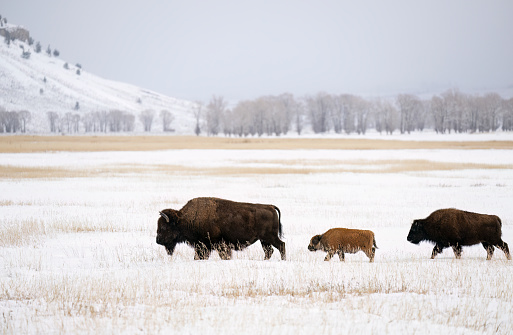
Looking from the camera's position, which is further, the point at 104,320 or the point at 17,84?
the point at 17,84

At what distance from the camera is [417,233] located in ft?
35.8

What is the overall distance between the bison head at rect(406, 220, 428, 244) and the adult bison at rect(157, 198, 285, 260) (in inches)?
125

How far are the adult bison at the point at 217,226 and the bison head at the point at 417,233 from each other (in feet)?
10.4

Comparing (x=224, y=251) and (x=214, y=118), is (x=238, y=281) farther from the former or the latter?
(x=214, y=118)

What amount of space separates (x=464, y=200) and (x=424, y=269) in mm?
14762

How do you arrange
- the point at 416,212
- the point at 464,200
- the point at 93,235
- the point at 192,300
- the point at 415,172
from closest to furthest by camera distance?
1. the point at 192,300
2. the point at 93,235
3. the point at 416,212
4. the point at 464,200
5. the point at 415,172

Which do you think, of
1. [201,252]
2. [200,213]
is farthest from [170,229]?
[201,252]

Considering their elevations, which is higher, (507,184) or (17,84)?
(17,84)

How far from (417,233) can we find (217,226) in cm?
452

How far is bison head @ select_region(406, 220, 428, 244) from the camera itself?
1085 cm

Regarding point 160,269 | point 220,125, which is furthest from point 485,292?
point 220,125

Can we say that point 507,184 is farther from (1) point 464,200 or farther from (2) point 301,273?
(2) point 301,273

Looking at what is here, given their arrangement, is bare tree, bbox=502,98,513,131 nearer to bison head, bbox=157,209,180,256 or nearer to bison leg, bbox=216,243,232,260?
bison leg, bbox=216,243,232,260

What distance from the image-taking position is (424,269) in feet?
30.2
